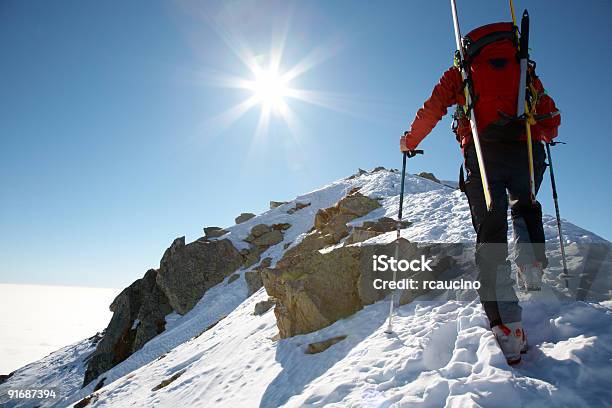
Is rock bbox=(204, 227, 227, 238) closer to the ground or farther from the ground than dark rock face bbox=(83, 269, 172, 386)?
farther from the ground

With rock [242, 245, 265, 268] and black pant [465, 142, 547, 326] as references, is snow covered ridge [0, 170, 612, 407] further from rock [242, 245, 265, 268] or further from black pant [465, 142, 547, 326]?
rock [242, 245, 265, 268]

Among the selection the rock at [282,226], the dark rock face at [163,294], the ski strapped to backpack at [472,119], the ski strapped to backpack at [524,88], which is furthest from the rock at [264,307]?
the rock at [282,226]

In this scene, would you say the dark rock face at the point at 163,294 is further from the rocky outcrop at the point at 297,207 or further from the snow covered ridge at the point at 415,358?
the snow covered ridge at the point at 415,358

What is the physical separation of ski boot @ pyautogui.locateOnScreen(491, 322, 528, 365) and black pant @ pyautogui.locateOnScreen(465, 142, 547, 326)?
0.06m

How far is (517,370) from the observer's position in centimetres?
324

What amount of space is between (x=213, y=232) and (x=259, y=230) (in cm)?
738

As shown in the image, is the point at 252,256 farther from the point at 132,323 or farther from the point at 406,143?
the point at 406,143

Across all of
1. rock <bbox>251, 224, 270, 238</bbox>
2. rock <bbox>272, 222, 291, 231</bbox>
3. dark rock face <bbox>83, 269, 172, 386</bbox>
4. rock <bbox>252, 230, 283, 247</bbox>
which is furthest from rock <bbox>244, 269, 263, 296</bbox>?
dark rock face <bbox>83, 269, 172, 386</bbox>

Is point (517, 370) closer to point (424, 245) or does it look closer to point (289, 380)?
point (289, 380)

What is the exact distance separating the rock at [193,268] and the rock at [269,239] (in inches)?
106

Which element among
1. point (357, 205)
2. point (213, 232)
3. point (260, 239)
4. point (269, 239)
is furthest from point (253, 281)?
point (213, 232)

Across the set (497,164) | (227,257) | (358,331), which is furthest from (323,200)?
(497,164)

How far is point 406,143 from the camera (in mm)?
4594

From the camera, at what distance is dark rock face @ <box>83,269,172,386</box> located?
30234mm
